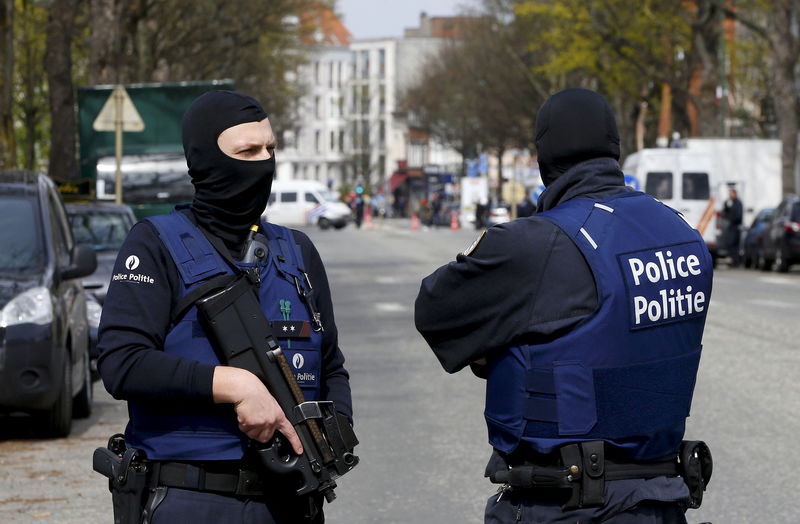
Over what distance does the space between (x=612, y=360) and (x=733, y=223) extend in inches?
1355

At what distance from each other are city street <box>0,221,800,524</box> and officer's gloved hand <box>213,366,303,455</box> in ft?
13.5

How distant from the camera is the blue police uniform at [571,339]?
12.9ft

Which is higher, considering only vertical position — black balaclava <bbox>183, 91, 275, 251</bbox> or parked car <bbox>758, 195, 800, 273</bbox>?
black balaclava <bbox>183, 91, 275, 251</bbox>

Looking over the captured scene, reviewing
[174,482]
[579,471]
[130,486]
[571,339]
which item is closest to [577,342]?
[571,339]

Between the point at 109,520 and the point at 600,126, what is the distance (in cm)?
458

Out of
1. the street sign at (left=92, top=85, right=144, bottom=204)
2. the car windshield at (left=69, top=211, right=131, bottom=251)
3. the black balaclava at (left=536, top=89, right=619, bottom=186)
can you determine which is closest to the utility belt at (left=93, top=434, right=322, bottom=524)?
the black balaclava at (left=536, top=89, right=619, bottom=186)

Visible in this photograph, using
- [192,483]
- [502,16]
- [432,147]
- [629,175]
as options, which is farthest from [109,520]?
[432,147]

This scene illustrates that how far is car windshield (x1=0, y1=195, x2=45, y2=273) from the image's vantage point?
10602mm

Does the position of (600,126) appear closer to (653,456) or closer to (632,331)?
(632,331)

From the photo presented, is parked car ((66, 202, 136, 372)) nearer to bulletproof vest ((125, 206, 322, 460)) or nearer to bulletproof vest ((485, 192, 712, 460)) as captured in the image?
bulletproof vest ((125, 206, 322, 460))

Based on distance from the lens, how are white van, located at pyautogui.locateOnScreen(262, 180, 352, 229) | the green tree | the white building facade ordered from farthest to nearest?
the white building facade < white van, located at pyautogui.locateOnScreen(262, 180, 352, 229) < the green tree

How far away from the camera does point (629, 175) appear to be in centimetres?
4000

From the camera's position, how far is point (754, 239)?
36.2m

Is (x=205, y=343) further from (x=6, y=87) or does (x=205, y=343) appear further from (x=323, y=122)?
(x=323, y=122)
